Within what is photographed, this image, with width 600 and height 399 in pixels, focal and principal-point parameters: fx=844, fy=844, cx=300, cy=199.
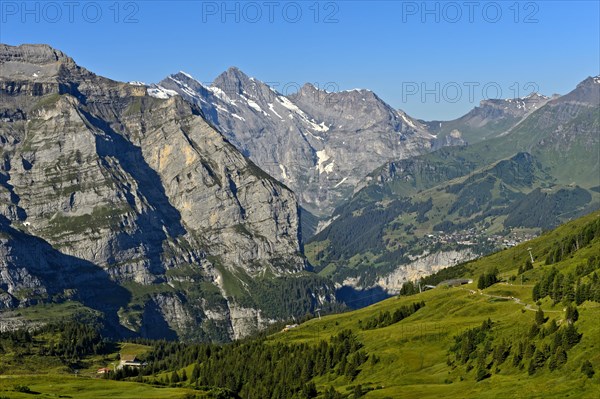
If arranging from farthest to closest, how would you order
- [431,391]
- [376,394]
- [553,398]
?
[376,394] < [431,391] < [553,398]

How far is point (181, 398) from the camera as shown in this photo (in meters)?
200

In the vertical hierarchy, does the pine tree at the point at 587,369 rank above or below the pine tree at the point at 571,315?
below

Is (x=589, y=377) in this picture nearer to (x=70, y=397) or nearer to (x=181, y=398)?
(x=181, y=398)

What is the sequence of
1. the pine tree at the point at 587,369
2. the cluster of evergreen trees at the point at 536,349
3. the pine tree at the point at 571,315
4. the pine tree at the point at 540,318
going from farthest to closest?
the pine tree at the point at 540,318
the pine tree at the point at 571,315
the cluster of evergreen trees at the point at 536,349
the pine tree at the point at 587,369

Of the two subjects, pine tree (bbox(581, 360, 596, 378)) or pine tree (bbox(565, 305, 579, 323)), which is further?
pine tree (bbox(565, 305, 579, 323))

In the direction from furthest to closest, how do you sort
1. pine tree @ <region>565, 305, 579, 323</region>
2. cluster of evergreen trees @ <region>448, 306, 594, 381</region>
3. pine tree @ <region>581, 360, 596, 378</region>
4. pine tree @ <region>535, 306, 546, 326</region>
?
pine tree @ <region>535, 306, 546, 326</region>
pine tree @ <region>565, 305, 579, 323</region>
cluster of evergreen trees @ <region>448, 306, 594, 381</region>
pine tree @ <region>581, 360, 596, 378</region>

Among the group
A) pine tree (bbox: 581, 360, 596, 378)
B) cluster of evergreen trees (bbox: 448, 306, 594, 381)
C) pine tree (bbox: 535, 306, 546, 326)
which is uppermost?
pine tree (bbox: 535, 306, 546, 326)

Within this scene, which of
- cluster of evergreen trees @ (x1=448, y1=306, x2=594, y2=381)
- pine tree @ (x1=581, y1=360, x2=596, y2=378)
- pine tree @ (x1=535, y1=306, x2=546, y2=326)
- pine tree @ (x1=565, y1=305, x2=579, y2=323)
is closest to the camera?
pine tree @ (x1=581, y1=360, x2=596, y2=378)

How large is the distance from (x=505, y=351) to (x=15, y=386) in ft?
372

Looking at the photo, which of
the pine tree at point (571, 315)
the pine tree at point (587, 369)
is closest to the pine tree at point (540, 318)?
the pine tree at point (571, 315)

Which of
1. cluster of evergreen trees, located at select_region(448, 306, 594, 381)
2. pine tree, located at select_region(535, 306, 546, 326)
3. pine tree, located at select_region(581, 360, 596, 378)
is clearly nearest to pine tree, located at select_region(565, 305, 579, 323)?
cluster of evergreen trees, located at select_region(448, 306, 594, 381)

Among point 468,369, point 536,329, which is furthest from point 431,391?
point 536,329

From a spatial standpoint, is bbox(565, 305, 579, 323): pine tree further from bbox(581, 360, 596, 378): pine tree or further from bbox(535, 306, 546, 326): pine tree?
bbox(581, 360, 596, 378): pine tree

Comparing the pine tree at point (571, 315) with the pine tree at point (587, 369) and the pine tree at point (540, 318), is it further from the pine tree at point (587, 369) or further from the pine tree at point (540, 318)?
the pine tree at point (587, 369)
